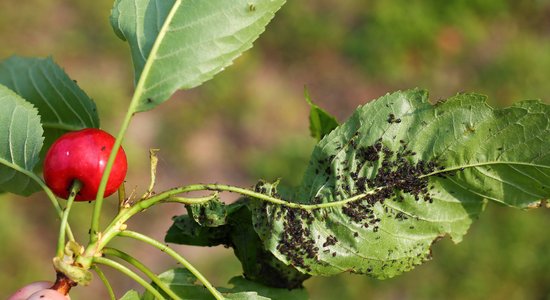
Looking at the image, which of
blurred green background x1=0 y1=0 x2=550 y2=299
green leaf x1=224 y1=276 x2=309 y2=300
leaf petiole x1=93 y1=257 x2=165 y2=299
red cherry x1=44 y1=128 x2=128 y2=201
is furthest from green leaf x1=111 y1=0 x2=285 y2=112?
blurred green background x1=0 y1=0 x2=550 y2=299

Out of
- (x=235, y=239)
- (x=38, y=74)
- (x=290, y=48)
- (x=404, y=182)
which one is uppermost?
(x=290, y=48)

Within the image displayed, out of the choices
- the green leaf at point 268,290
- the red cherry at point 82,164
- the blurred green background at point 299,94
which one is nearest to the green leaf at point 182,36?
the red cherry at point 82,164

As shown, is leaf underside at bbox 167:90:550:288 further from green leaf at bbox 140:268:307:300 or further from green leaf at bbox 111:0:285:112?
green leaf at bbox 111:0:285:112

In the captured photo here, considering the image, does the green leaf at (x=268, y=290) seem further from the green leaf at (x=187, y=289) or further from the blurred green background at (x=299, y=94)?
the blurred green background at (x=299, y=94)

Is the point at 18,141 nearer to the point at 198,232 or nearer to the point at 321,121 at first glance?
the point at 198,232

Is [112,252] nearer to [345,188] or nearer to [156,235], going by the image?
[345,188]

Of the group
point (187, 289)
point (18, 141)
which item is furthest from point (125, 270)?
point (18, 141)

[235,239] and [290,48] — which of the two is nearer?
[235,239]

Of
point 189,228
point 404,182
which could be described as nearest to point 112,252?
point 189,228
